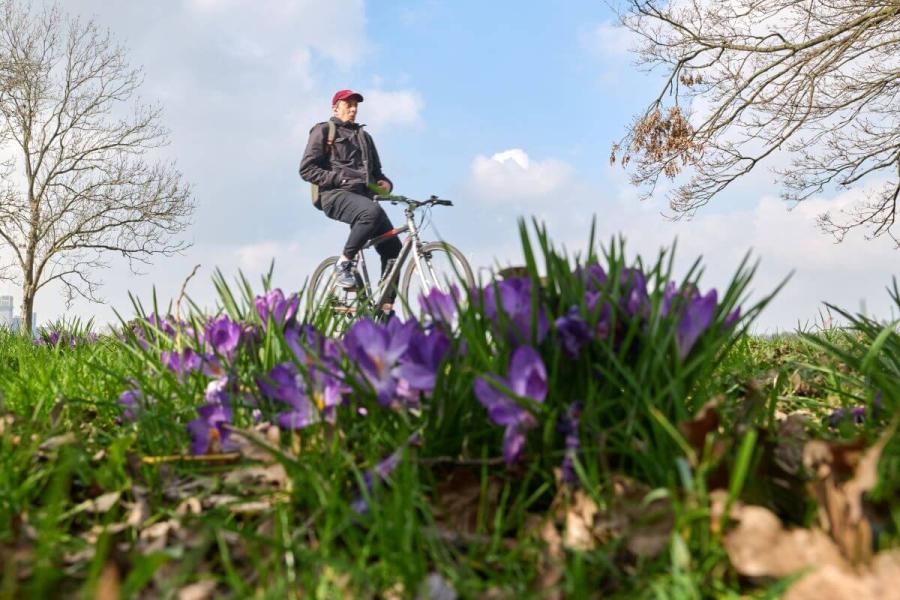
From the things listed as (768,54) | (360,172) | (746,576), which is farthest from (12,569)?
(768,54)

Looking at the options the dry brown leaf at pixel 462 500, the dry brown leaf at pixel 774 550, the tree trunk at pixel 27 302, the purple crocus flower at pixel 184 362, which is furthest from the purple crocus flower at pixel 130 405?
the tree trunk at pixel 27 302

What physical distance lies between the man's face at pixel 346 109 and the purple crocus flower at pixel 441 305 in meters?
8.22

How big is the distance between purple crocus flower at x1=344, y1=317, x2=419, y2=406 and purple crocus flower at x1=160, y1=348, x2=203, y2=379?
78 cm

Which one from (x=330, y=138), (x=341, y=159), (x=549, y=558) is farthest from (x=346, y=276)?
(x=549, y=558)

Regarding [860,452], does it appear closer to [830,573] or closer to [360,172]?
[830,573]

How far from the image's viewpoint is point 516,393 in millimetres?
1252

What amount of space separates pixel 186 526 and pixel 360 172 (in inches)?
318

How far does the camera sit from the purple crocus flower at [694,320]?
4.58ft

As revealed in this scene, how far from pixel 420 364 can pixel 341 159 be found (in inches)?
320

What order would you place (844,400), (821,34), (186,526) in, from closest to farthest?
(186,526) → (844,400) → (821,34)

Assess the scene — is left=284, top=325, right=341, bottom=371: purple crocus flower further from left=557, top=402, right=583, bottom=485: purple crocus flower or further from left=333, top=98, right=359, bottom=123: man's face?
left=333, top=98, right=359, bottom=123: man's face

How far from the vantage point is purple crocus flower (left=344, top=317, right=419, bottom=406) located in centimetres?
142

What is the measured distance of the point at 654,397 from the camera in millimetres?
1429

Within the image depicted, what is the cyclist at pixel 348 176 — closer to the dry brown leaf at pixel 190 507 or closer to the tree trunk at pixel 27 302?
the dry brown leaf at pixel 190 507
